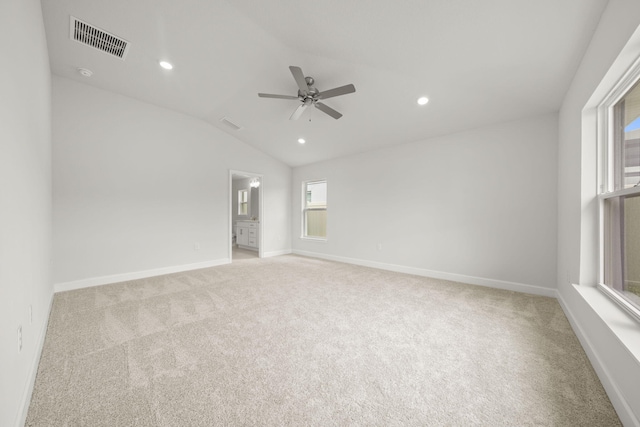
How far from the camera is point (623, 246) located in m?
1.79

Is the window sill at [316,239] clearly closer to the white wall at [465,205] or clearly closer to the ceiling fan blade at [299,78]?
the white wall at [465,205]

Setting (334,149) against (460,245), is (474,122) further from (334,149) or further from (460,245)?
(334,149)

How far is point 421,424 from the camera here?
Result: 3.97 ft

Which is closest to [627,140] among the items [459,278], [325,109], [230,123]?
[459,278]

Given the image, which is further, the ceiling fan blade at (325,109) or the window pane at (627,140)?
the ceiling fan blade at (325,109)

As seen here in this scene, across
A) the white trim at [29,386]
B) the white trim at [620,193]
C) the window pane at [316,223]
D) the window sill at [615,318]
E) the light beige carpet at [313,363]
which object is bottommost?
the light beige carpet at [313,363]

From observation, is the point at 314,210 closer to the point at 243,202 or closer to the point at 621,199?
the point at 243,202

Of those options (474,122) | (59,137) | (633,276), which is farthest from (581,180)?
(59,137)

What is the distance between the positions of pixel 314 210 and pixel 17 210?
16.3 ft

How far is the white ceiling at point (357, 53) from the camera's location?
1.95 metres

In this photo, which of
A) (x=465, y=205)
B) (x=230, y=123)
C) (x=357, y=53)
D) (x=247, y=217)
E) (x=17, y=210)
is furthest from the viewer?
(x=247, y=217)

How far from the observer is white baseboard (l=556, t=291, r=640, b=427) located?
3.90 ft

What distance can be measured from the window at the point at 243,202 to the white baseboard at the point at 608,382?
7835 mm

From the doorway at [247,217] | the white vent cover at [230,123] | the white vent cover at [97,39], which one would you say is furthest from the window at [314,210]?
the white vent cover at [97,39]
